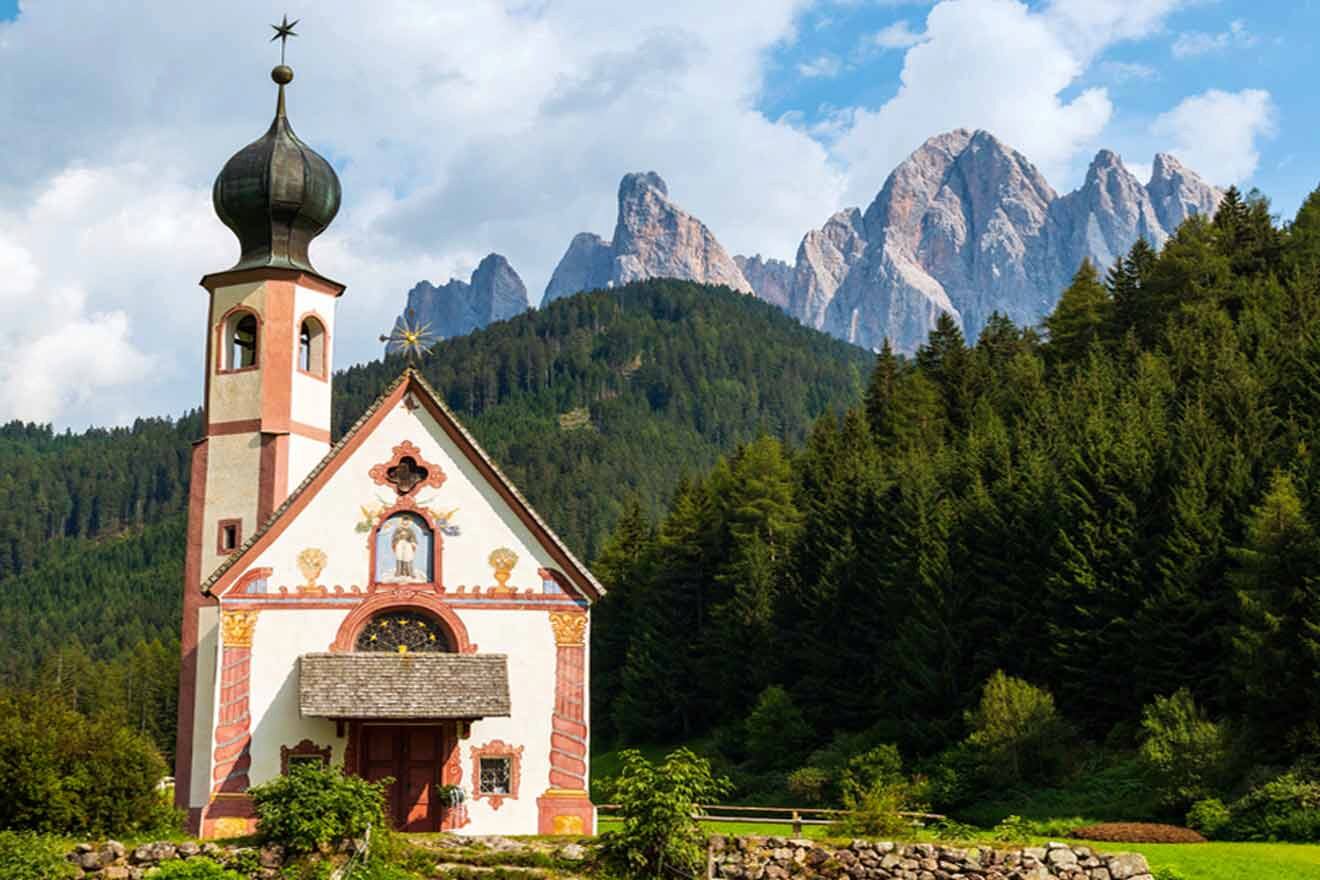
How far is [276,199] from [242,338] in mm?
3633

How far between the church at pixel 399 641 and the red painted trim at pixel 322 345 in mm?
2798

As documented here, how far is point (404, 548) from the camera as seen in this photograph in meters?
33.2

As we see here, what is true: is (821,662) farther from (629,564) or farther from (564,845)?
(564,845)

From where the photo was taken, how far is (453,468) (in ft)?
111

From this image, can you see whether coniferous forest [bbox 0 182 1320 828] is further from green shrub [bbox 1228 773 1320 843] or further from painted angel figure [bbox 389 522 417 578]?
painted angel figure [bbox 389 522 417 578]

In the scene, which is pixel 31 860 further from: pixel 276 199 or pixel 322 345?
pixel 276 199

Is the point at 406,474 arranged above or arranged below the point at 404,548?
above

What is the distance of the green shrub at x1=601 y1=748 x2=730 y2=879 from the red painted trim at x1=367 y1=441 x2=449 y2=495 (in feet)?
35.2

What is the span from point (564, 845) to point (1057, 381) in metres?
57.2

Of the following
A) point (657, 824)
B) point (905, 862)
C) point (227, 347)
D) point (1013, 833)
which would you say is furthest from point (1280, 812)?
point (227, 347)

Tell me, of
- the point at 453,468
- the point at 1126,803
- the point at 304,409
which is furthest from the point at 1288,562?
the point at 304,409

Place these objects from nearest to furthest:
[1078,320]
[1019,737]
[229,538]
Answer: [229,538]
[1019,737]
[1078,320]

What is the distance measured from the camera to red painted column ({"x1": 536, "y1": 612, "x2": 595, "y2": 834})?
3212 centimetres

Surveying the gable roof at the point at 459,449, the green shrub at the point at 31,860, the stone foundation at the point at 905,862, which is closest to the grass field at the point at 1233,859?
the stone foundation at the point at 905,862
